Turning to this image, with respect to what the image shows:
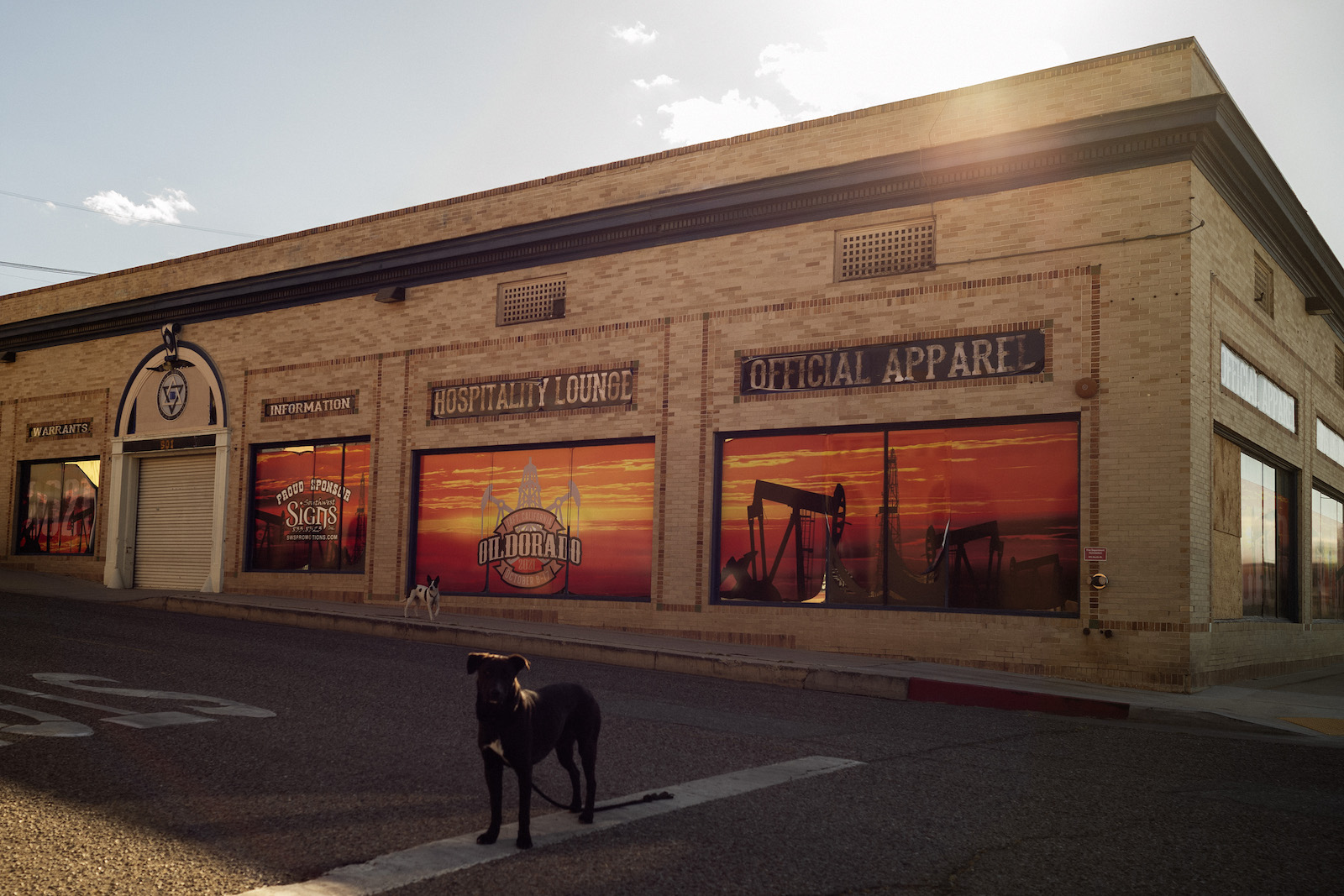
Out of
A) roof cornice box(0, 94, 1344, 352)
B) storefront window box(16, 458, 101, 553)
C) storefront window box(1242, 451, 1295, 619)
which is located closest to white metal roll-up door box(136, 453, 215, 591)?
storefront window box(16, 458, 101, 553)

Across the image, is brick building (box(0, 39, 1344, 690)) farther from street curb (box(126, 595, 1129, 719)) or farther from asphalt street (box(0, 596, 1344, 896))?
asphalt street (box(0, 596, 1344, 896))

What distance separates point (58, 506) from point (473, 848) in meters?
26.8

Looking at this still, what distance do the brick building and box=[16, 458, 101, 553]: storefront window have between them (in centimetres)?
405

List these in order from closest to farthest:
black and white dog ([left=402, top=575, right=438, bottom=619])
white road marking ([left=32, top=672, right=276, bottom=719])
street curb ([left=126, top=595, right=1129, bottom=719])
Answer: white road marking ([left=32, top=672, right=276, bottom=719]) → street curb ([left=126, top=595, right=1129, bottom=719]) → black and white dog ([left=402, top=575, right=438, bottom=619])

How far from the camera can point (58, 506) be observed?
27.2 metres

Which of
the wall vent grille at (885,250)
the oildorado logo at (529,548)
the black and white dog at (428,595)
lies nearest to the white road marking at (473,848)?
the wall vent grille at (885,250)

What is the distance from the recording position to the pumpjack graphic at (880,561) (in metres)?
14.7

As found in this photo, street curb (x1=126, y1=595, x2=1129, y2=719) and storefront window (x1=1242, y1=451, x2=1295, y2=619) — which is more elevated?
storefront window (x1=1242, y1=451, x2=1295, y2=619)

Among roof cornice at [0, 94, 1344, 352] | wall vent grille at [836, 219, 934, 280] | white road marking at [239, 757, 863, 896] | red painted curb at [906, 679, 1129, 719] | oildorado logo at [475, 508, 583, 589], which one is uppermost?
roof cornice at [0, 94, 1344, 352]

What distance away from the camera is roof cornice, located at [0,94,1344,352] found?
13875 millimetres

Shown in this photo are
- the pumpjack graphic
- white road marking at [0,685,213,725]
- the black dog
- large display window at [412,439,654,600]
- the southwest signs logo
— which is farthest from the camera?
the southwest signs logo

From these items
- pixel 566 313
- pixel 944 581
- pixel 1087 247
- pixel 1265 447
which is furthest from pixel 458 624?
pixel 1265 447

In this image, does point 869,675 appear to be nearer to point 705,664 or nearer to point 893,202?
point 705,664

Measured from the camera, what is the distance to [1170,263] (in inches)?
534
